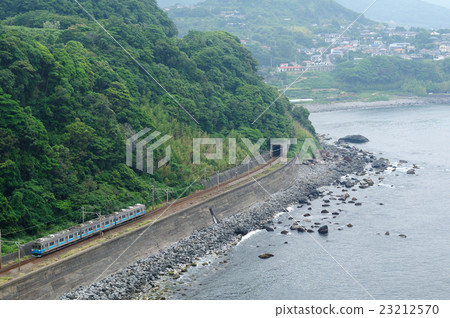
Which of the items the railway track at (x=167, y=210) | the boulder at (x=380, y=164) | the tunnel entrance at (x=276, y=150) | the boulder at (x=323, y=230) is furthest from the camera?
the boulder at (x=380, y=164)

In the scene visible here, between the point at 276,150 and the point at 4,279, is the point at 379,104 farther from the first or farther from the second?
the point at 4,279

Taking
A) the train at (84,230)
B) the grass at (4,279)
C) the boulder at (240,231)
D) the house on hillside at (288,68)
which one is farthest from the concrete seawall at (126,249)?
the house on hillside at (288,68)

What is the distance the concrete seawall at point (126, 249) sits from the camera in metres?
36.5

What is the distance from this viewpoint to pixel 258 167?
6944cm

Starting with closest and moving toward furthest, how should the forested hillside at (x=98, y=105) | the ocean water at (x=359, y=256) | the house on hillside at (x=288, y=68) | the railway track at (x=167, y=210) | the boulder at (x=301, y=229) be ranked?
the railway track at (x=167, y=210) < the ocean water at (x=359, y=256) < the forested hillside at (x=98, y=105) < the boulder at (x=301, y=229) < the house on hillside at (x=288, y=68)

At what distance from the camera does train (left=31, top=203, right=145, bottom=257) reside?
129 feet

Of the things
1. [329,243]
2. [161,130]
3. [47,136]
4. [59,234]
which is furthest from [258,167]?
[59,234]

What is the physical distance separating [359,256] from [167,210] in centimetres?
1669

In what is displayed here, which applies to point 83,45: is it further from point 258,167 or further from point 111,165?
point 258,167

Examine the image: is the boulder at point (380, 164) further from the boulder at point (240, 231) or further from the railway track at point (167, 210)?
the boulder at point (240, 231)

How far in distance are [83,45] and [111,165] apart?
1725 centimetres

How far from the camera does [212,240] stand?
51188mm

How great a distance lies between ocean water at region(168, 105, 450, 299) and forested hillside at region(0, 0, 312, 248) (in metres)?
10.9

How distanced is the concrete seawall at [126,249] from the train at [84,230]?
1.76 m
